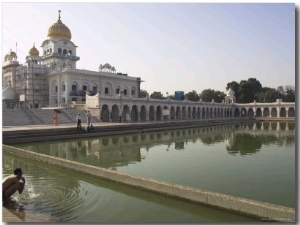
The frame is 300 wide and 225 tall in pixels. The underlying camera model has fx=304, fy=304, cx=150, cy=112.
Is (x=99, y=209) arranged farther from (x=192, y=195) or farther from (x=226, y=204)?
(x=226, y=204)

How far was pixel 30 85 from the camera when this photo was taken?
4125 cm

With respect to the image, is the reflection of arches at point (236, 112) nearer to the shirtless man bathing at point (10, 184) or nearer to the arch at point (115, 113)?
the arch at point (115, 113)

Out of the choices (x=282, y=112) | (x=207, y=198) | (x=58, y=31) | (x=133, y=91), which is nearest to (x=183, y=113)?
(x=133, y=91)

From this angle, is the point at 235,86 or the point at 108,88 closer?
the point at 108,88

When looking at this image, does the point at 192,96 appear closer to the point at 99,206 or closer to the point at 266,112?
the point at 266,112

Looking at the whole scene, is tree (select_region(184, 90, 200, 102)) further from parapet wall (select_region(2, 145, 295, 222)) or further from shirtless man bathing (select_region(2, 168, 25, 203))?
shirtless man bathing (select_region(2, 168, 25, 203))

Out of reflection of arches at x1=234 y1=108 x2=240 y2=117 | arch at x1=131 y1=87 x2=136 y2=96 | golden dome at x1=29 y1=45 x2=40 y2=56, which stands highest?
golden dome at x1=29 y1=45 x2=40 y2=56

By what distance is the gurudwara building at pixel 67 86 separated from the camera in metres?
37.8

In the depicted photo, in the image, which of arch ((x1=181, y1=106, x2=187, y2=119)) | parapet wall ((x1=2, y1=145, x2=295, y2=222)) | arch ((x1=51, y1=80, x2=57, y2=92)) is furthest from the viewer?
arch ((x1=181, y1=106, x2=187, y2=119))

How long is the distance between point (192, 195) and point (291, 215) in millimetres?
1883

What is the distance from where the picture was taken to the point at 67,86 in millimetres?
38594

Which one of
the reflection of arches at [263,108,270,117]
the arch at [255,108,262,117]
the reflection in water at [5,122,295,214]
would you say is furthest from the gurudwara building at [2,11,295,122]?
the reflection in water at [5,122,295,214]

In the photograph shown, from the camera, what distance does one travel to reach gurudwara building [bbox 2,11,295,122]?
37.8 metres

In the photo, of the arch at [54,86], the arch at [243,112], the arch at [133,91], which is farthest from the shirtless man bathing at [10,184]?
the arch at [243,112]
